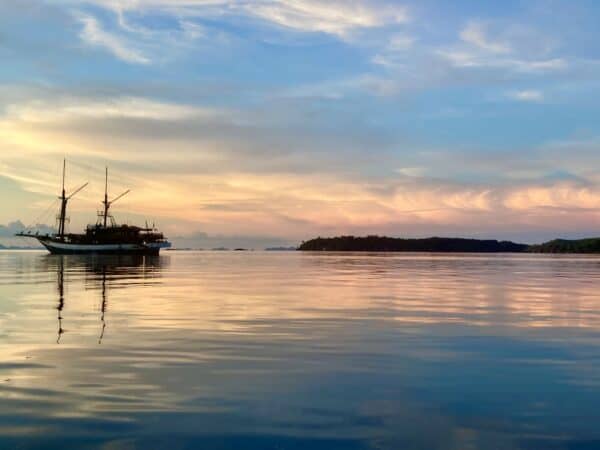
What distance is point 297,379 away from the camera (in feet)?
41.8

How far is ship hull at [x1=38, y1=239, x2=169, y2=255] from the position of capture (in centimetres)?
18312

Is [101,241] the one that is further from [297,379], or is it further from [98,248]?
[297,379]

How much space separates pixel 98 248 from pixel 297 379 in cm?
18221

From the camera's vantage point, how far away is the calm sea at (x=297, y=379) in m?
8.91

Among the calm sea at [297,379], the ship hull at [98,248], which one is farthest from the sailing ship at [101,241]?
the calm sea at [297,379]

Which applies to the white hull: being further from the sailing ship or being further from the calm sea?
the calm sea

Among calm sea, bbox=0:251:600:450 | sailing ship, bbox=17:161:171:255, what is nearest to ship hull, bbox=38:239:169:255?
sailing ship, bbox=17:161:171:255

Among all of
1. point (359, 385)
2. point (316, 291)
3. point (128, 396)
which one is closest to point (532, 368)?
point (359, 385)

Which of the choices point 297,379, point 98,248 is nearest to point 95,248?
→ point 98,248

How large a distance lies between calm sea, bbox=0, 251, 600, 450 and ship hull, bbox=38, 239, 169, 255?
166378 mm

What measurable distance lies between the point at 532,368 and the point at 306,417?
7099 millimetres

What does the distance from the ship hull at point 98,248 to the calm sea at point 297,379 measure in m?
166

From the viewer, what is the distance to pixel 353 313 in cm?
2580

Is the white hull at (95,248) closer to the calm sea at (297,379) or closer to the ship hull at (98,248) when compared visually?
the ship hull at (98,248)
